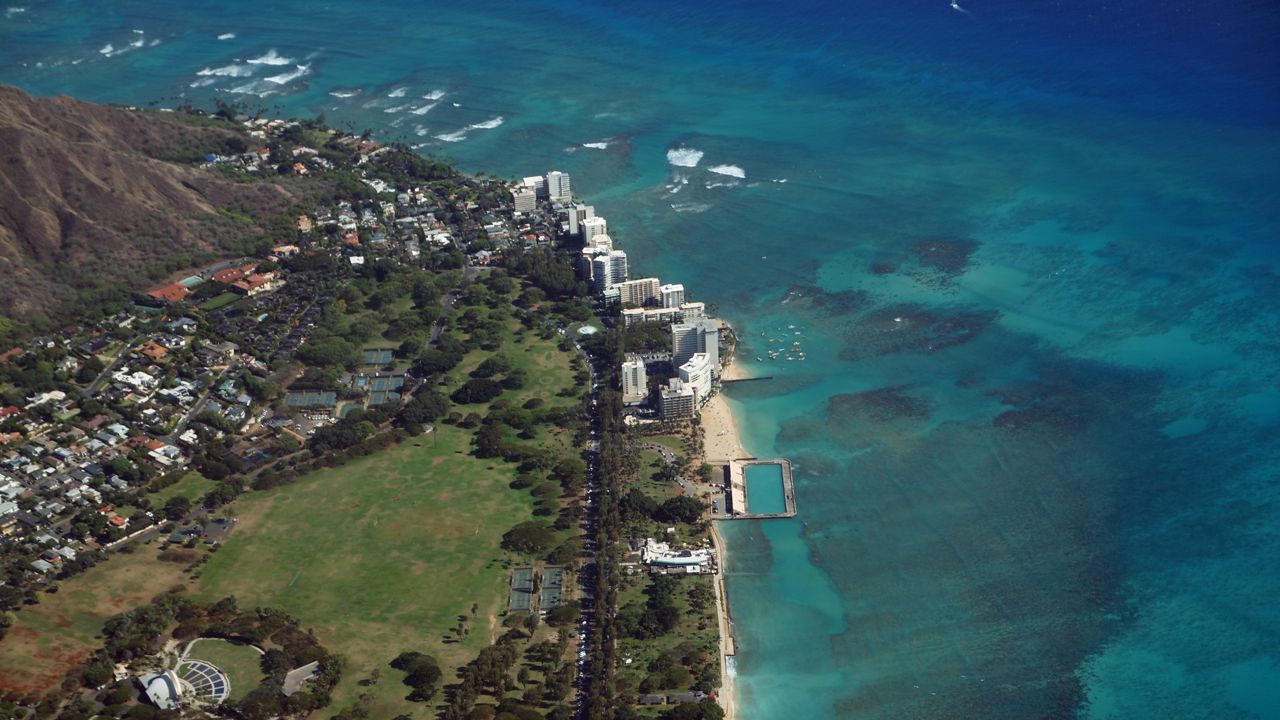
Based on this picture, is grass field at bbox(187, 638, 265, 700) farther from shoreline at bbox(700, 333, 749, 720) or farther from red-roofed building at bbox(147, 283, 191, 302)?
red-roofed building at bbox(147, 283, 191, 302)

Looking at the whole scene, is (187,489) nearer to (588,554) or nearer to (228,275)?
(588,554)

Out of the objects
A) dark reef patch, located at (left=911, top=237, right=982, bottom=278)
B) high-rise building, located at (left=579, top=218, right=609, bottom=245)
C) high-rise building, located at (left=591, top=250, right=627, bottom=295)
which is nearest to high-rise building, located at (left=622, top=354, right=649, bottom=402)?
high-rise building, located at (left=591, top=250, right=627, bottom=295)

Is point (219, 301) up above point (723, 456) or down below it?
above

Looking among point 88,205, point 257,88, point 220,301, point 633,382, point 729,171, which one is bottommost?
point 633,382

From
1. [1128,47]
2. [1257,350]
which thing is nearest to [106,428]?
[1257,350]

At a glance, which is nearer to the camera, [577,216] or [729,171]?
[577,216]

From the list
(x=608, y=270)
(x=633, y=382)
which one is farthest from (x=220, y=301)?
(x=633, y=382)

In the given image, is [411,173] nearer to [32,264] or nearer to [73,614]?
[32,264]
